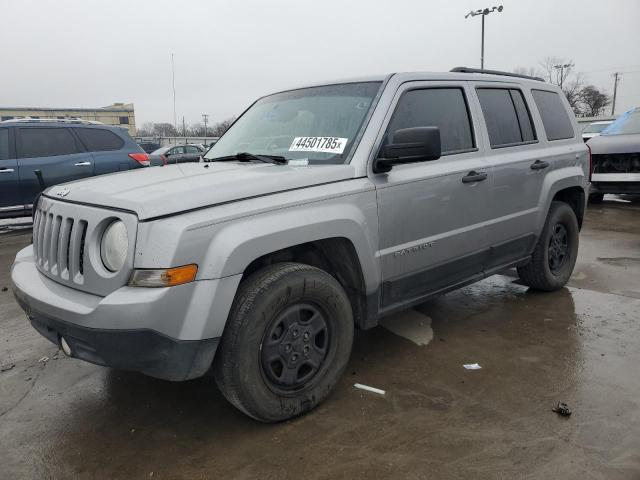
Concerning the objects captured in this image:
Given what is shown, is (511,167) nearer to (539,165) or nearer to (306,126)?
(539,165)

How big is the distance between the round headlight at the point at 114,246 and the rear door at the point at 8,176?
6696mm

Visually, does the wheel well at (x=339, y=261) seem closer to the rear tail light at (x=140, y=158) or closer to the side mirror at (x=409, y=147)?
the side mirror at (x=409, y=147)

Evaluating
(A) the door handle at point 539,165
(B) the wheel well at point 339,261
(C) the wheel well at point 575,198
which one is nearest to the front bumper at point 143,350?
(B) the wheel well at point 339,261

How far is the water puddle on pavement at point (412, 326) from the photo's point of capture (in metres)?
3.91

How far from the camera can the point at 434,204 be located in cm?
334

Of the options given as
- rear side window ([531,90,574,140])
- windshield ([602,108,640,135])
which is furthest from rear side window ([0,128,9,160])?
windshield ([602,108,640,135])

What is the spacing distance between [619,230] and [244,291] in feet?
24.0

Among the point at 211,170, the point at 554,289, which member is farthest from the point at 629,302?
the point at 211,170

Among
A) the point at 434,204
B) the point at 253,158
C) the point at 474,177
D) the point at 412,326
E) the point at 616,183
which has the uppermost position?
the point at 253,158

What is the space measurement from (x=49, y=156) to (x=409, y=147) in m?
7.23

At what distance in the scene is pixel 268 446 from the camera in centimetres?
256

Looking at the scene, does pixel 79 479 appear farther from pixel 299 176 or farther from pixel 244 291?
pixel 299 176

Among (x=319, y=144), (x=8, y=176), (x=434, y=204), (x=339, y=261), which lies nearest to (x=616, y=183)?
(x=434, y=204)

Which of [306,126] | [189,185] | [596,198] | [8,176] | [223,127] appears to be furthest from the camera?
[223,127]
